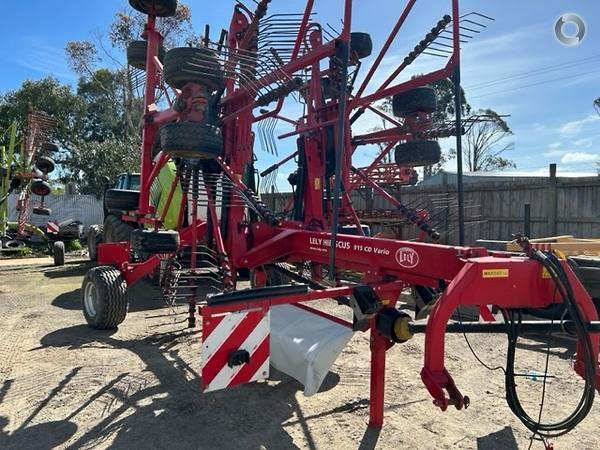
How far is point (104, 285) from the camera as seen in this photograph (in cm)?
543

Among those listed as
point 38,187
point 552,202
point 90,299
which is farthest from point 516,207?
point 38,187

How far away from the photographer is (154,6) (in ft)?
18.6

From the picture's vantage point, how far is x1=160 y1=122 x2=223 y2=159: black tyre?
413 cm

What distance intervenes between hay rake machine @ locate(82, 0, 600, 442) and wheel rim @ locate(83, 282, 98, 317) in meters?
0.02

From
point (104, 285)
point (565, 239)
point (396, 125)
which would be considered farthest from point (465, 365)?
point (104, 285)

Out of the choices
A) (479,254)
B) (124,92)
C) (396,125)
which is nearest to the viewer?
(479,254)

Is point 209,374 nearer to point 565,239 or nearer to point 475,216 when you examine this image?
point 565,239

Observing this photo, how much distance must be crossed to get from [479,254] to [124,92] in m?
28.5

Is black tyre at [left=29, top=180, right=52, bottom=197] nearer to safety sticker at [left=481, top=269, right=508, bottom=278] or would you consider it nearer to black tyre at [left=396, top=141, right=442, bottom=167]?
black tyre at [left=396, top=141, right=442, bottom=167]

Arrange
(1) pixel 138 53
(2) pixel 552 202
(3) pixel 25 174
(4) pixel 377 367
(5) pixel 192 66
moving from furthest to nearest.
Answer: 1. (3) pixel 25 174
2. (2) pixel 552 202
3. (1) pixel 138 53
4. (5) pixel 192 66
5. (4) pixel 377 367

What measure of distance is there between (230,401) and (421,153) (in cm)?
325

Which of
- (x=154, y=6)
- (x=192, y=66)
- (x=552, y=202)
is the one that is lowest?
(x=552, y=202)

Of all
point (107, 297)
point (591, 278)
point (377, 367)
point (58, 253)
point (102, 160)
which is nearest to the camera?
point (377, 367)

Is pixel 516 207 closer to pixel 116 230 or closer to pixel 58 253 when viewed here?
pixel 116 230
